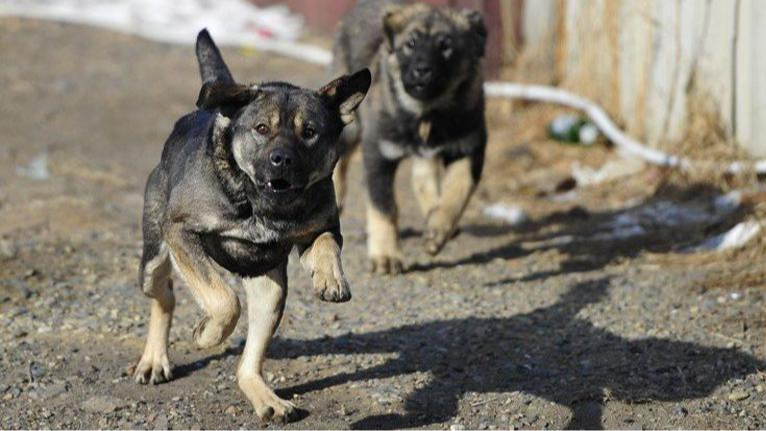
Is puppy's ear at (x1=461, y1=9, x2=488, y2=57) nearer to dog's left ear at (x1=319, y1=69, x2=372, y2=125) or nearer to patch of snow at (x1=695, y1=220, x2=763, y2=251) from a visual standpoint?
patch of snow at (x1=695, y1=220, x2=763, y2=251)

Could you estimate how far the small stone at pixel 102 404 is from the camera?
5228 mm

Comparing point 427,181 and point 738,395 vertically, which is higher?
point 427,181

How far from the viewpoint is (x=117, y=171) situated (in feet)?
33.4

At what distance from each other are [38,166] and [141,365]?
4.90 m

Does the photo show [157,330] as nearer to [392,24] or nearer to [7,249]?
[7,249]

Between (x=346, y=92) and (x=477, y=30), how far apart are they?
126 inches

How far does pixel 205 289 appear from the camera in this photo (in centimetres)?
498

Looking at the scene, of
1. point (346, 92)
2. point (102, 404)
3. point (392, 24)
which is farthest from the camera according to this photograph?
point (392, 24)

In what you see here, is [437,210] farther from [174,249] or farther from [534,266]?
[174,249]

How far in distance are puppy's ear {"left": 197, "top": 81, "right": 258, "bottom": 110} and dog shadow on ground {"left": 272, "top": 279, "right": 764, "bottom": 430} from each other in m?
1.32

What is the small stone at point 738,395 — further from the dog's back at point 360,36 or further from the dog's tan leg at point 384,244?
the dog's back at point 360,36

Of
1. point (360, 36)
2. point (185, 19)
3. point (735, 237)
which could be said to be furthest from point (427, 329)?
point (185, 19)

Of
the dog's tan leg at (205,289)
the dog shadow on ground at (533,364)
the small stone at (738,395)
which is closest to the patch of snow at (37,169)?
the dog shadow on ground at (533,364)

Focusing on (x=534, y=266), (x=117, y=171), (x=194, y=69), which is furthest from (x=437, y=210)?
(x=194, y=69)
